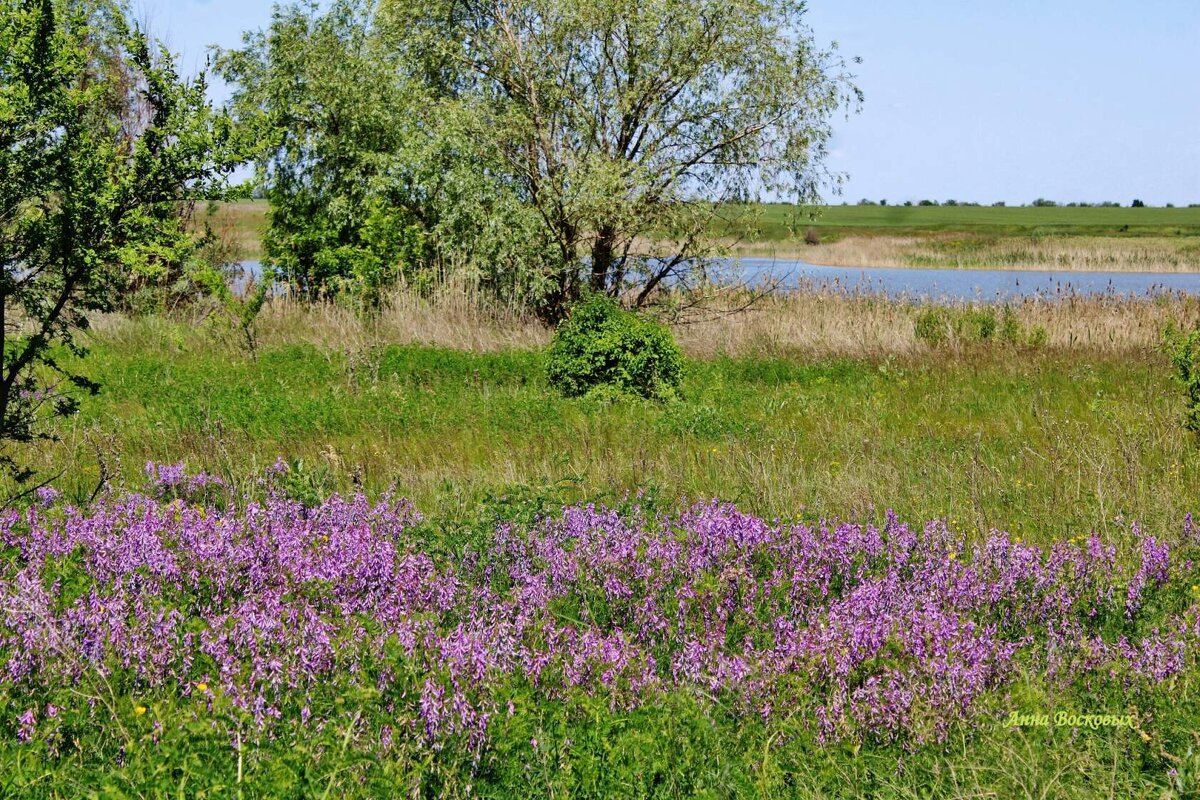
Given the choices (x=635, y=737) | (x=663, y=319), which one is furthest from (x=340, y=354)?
(x=635, y=737)

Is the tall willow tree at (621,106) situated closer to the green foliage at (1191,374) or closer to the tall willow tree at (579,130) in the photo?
the tall willow tree at (579,130)

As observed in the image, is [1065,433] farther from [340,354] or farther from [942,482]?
[340,354]

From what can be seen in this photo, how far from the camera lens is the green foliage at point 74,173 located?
527 cm

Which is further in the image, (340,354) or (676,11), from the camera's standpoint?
(676,11)

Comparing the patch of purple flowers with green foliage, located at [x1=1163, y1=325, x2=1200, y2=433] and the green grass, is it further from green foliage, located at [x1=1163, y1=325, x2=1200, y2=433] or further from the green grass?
green foliage, located at [x1=1163, y1=325, x2=1200, y2=433]

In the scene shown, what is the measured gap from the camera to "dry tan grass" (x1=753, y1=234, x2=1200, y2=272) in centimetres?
5322

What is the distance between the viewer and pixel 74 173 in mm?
5328

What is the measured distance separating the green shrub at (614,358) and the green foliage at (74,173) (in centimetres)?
655

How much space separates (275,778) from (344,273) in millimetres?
20403

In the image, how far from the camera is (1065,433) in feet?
29.4

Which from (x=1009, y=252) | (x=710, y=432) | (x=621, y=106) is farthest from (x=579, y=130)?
(x=1009, y=252)

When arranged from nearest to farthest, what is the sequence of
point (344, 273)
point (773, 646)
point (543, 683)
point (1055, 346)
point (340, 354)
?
1. point (543, 683)
2. point (773, 646)
3. point (340, 354)
4. point (1055, 346)
5. point (344, 273)

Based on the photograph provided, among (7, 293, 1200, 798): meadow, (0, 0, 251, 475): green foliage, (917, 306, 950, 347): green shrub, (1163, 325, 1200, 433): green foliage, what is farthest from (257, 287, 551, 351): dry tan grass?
(0, 0, 251, 475): green foliage

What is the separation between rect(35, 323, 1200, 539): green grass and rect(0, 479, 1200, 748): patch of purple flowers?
0.95 meters
